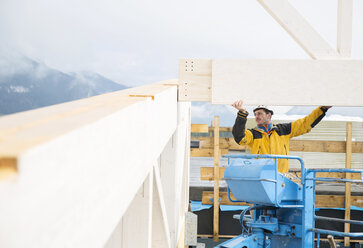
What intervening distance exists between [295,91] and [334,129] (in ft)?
22.9

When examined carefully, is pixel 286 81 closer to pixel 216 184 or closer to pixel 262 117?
pixel 262 117

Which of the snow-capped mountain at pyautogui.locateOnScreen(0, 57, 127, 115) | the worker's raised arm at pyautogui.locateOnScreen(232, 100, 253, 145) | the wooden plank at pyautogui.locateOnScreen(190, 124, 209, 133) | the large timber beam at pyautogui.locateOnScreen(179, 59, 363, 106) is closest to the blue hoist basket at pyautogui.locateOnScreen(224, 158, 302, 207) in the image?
the worker's raised arm at pyautogui.locateOnScreen(232, 100, 253, 145)

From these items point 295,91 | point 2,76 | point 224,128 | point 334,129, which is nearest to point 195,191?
point 224,128

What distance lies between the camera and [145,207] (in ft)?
5.53

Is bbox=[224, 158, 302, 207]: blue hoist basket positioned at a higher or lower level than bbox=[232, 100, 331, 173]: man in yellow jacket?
lower

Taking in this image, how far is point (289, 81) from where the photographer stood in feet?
9.43

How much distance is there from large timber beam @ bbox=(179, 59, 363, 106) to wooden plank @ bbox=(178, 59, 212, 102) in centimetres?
1

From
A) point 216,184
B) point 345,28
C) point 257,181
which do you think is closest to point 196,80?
A: point 345,28

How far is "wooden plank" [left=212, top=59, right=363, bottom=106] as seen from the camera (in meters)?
2.86

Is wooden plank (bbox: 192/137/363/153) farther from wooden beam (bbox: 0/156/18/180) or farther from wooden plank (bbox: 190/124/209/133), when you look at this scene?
wooden beam (bbox: 0/156/18/180)

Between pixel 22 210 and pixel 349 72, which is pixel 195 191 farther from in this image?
pixel 22 210

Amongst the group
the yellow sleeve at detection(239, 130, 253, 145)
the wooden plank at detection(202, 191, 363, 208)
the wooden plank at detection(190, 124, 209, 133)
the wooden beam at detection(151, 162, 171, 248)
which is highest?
the wooden plank at detection(190, 124, 209, 133)

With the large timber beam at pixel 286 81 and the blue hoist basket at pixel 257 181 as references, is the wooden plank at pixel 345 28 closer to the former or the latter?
the large timber beam at pixel 286 81

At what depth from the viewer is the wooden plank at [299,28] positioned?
2838 millimetres
